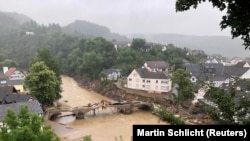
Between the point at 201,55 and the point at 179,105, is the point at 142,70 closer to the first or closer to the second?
the point at 179,105

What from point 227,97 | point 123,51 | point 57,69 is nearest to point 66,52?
point 123,51

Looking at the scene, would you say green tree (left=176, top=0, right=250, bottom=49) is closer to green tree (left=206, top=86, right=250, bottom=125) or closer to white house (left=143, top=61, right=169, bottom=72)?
green tree (left=206, top=86, right=250, bottom=125)

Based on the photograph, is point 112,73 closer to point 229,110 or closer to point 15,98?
point 15,98

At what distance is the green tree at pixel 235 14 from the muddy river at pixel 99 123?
27.4 meters

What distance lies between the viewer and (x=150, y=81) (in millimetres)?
55531

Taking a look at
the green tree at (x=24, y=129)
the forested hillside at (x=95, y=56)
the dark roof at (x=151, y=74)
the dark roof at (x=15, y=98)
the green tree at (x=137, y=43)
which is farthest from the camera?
the green tree at (x=137, y=43)

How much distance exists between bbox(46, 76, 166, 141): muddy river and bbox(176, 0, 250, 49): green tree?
27420 millimetres

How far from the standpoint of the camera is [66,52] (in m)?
91.5

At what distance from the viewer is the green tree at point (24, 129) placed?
12.5m

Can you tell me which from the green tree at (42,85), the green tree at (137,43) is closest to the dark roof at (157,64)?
the green tree at (137,43)

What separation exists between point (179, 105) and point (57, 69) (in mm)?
21877

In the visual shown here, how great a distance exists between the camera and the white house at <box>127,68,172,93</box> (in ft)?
178

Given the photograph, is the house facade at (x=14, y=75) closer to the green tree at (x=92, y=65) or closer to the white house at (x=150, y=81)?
the green tree at (x=92, y=65)

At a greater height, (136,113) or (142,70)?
(142,70)
